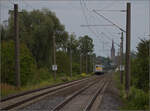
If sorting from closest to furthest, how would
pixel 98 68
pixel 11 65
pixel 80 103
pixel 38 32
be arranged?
pixel 80 103, pixel 11 65, pixel 38 32, pixel 98 68

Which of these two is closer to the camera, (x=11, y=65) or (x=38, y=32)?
(x=11, y=65)

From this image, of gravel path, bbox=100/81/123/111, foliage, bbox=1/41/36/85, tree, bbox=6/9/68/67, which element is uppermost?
tree, bbox=6/9/68/67

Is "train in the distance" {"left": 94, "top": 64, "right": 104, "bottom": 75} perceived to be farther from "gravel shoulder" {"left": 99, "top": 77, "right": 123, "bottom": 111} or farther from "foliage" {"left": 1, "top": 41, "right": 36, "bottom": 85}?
"gravel shoulder" {"left": 99, "top": 77, "right": 123, "bottom": 111}

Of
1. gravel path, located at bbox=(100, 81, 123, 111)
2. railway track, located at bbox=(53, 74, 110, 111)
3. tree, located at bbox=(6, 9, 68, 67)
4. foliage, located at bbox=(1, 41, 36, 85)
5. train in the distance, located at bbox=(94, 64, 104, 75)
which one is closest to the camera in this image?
railway track, located at bbox=(53, 74, 110, 111)

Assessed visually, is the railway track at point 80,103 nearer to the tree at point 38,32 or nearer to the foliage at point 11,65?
the foliage at point 11,65

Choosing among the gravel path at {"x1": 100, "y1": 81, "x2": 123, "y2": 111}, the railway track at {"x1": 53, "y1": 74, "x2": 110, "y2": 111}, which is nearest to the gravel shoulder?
the gravel path at {"x1": 100, "y1": 81, "x2": 123, "y2": 111}

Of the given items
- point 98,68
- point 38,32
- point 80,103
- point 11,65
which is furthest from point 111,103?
point 98,68

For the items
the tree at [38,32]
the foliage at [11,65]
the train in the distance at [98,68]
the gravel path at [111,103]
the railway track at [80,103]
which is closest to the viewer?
the railway track at [80,103]

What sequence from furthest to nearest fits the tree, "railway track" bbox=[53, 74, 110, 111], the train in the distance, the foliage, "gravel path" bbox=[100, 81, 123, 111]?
1. the train in the distance
2. the tree
3. the foliage
4. "gravel path" bbox=[100, 81, 123, 111]
5. "railway track" bbox=[53, 74, 110, 111]

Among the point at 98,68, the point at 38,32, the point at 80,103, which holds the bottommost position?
the point at 80,103

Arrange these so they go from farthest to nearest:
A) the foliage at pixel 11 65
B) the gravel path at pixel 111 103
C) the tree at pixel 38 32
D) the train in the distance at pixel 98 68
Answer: the train in the distance at pixel 98 68
the tree at pixel 38 32
the foliage at pixel 11 65
the gravel path at pixel 111 103

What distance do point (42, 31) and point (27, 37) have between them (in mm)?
3049

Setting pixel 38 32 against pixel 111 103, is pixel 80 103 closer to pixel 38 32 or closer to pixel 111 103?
pixel 111 103

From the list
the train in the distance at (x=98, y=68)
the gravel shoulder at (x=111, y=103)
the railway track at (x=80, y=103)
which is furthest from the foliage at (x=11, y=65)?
the train in the distance at (x=98, y=68)
